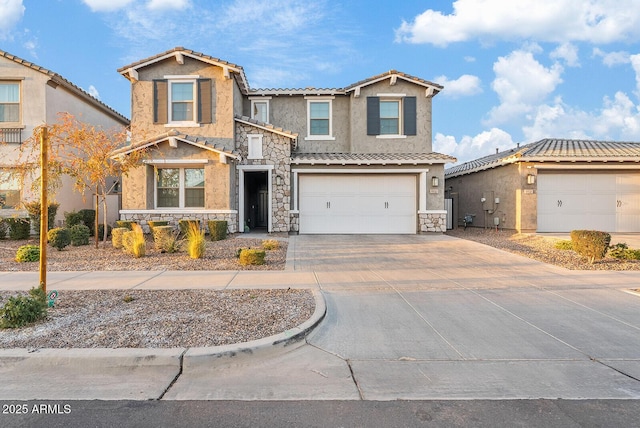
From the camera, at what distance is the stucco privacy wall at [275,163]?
→ 1526 cm

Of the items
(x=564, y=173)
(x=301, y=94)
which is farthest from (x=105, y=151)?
(x=564, y=173)

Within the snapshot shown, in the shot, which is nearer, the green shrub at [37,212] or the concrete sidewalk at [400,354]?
the concrete sidewalk at [400,354]

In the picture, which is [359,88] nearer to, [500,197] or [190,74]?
[190,74]

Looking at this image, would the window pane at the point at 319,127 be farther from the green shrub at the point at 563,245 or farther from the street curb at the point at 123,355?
the street curb at the point at 123,355

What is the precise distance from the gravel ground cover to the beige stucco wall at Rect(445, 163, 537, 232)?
0.78 m

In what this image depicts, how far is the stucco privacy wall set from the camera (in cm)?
1526

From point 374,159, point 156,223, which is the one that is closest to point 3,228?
point 156,223

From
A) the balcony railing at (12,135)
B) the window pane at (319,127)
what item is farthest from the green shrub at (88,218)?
the window pane at (319,127)

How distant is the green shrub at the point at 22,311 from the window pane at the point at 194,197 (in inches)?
385

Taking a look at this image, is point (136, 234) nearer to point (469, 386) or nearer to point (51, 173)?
point (51, 173)

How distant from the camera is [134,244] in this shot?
9.91 meters

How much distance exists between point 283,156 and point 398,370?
1243cm

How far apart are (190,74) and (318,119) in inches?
226

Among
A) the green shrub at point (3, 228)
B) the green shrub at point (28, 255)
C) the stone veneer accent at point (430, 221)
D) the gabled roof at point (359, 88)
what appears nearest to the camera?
the green shrub at point (28, 255)
